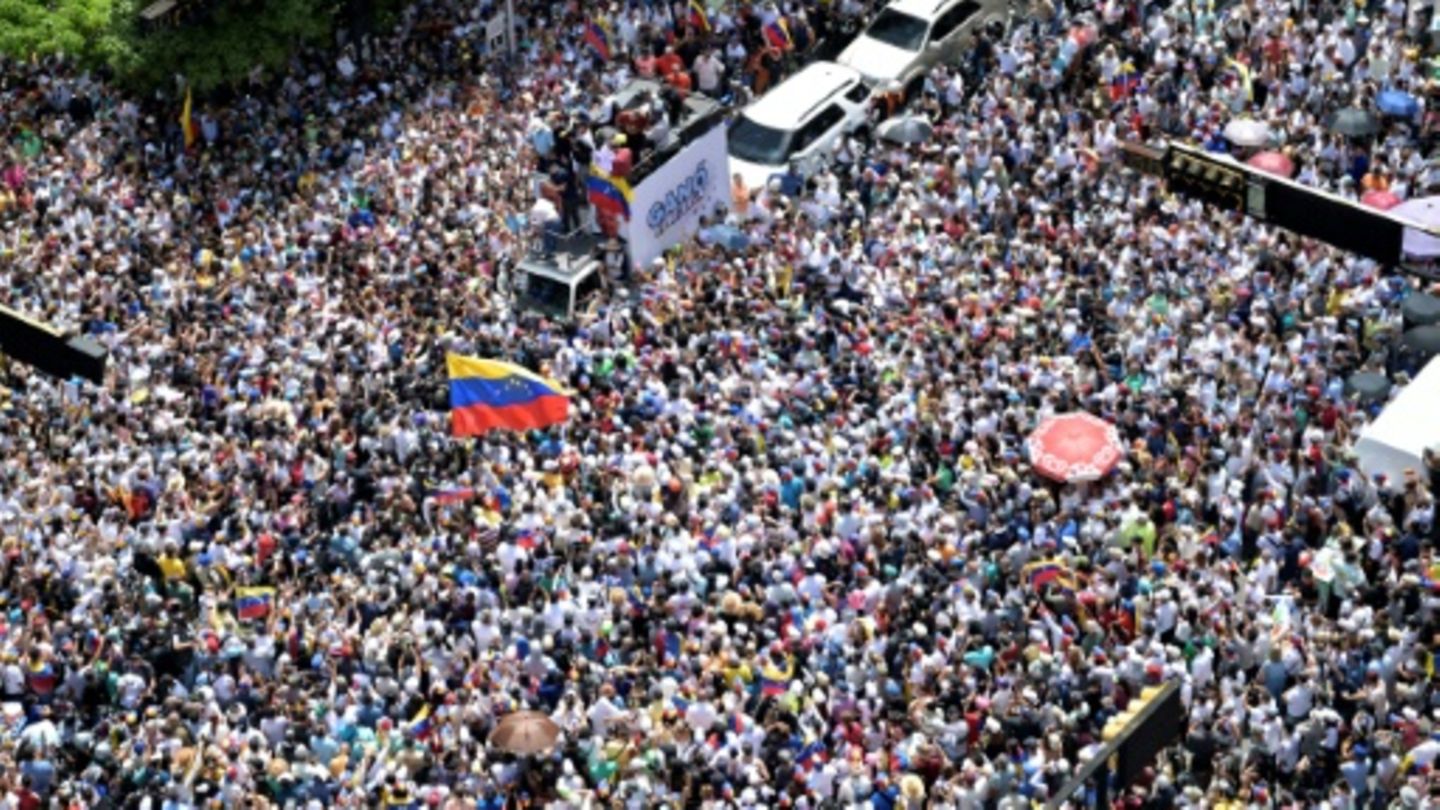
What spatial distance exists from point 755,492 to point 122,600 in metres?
7.63

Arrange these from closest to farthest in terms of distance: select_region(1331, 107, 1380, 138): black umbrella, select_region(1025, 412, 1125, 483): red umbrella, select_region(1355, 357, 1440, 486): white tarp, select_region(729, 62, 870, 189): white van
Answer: select_region(1355, 357, 1440, 486): white tarp
select_region(1025, 412, 1125, 483): red umbrella
select_region(1331, 107, 1380, 138): black umbrella
select_region(729, 62, 870, 189): white van

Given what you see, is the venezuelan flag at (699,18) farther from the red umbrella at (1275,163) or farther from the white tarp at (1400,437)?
the white tarp at (1400,437)

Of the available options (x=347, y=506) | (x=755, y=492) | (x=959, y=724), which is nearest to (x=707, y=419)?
(x=755, y=492)

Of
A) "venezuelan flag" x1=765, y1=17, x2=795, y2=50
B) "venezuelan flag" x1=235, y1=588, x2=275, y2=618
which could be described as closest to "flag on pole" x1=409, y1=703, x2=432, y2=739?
"venezuelan flag" x1=235, y1=588, x2=275, y2=618

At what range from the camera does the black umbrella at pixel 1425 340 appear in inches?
1597

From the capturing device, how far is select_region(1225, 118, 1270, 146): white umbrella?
44.8 m

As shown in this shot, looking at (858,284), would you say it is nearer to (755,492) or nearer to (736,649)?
(755,492)

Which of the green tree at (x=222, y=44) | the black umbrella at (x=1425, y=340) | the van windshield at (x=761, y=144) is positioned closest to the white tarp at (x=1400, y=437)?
the black umbrella at (x=1425, y=340)

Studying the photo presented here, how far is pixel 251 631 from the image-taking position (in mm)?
38750

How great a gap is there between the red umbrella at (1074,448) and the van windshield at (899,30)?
1113cm

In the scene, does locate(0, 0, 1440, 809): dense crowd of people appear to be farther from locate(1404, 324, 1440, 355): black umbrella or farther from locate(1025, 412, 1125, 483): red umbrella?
locate(1404, 324, 1440, 355): black umbrella

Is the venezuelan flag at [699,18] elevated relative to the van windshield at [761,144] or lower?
elevated

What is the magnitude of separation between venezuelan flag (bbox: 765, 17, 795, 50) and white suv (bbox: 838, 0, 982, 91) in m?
0.92

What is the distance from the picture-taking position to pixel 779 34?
5009cm
